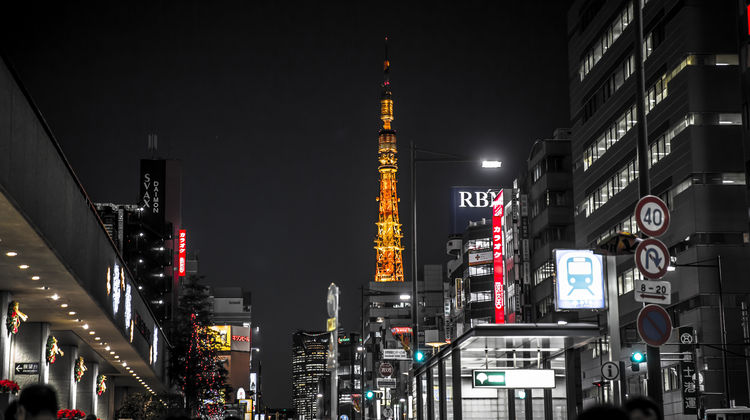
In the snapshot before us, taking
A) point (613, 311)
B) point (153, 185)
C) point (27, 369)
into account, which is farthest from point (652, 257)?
point (153, 185)

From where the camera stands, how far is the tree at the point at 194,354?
69000 millimetres

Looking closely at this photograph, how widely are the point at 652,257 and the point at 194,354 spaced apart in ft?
188

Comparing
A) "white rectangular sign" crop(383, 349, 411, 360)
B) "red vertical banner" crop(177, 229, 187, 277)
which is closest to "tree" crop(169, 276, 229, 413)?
"red vertical banner" crop(177, 229, 187, 277)

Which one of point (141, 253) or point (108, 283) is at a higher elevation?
point (141, 253)

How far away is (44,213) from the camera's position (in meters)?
18.2

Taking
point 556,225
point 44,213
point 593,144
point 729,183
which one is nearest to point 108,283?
point 44,213

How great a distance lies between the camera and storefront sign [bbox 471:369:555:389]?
2573cm

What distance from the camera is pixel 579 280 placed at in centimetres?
2078

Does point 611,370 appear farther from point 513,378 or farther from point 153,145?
point 153,145

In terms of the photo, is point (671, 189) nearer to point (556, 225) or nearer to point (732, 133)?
point (732, 133)

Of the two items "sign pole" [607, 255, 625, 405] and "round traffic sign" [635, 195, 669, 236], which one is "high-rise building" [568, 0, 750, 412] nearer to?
"sign pole" [607, 255, 625, 405]

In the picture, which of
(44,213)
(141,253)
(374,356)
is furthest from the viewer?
(374,356)

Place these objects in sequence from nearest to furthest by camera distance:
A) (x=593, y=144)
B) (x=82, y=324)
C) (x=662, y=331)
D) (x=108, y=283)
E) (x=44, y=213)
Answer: (x=662, y=331), (x=44, y=213), (x=108, y=283), (x=82, y=324), (x=593, y=144)

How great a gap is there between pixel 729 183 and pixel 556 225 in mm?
28865
